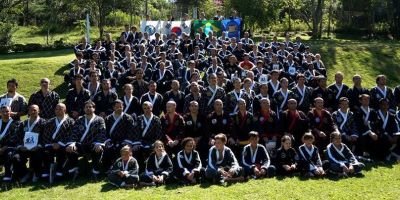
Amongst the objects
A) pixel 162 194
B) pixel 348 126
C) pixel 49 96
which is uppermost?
pixel 49 96

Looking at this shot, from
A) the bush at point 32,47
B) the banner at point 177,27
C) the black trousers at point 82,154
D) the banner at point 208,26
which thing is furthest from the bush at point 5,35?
the black trousers at point 82,154

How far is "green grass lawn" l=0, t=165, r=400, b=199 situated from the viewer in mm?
6949

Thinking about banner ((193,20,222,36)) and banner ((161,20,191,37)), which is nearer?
banner ((161,20,191,37))

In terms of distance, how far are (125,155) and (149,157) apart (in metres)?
0.43

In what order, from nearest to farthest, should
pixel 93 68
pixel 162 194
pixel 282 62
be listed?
1. pixel 162 194
2. pixel 93 68
3. pixel 282 62

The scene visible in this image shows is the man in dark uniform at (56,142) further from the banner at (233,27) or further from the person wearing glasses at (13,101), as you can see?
the banner at (233,27)

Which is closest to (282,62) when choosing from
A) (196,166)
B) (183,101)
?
(183,101)

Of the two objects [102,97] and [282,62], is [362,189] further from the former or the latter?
[282,62]

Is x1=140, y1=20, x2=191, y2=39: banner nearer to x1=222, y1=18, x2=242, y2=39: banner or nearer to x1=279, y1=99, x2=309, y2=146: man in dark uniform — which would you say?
x1=222, y1=18, x2=242, y2=39: banner

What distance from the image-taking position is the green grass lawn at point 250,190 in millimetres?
6949

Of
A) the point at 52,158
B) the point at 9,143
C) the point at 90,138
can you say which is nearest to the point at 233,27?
the point at 90,138

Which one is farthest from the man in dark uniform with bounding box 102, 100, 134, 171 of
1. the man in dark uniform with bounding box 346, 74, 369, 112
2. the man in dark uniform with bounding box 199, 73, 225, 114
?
the man in dark uniform with bounding box 346, 74, 369, 112

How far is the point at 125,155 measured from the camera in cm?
777

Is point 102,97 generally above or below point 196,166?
above
